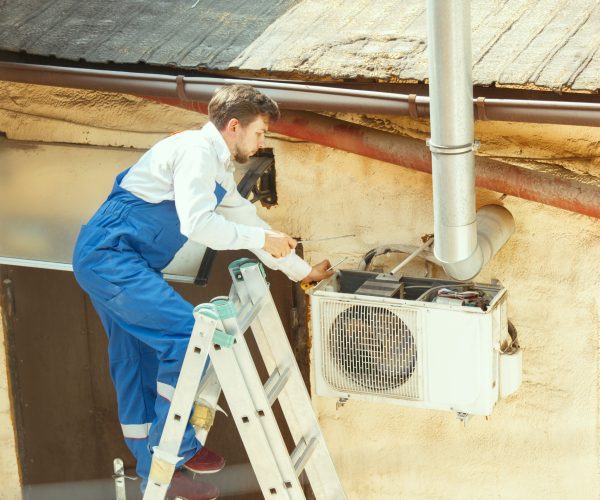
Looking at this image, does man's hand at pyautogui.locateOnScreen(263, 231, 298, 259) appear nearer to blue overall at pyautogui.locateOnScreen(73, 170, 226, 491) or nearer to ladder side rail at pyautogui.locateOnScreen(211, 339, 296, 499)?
blue overall at pyautogui.locateOnScreen(73, 170, 226, 491)

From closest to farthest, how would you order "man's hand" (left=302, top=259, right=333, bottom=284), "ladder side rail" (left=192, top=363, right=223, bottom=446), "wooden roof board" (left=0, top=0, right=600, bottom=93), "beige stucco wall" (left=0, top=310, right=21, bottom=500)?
"ladder side rail" (left=192, top=363, right=223, bottom=446) → "wooden roof board" (left=0, top=0, right=600, bottom=93) → "man's hand" (left=302, top=259, right=333, bottom=284) → "beige stucco wall" (left=0, top=310, right=21, bottom=500)

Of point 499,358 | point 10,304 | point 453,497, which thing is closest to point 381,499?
point 453,497

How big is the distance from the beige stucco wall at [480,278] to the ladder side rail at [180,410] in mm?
1590

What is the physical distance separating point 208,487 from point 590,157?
7.22ft

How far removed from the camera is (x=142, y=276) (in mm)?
4531

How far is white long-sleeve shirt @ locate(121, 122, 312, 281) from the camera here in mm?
4359

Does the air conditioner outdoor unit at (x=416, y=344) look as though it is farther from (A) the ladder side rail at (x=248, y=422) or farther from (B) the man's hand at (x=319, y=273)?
(A) the ladder side rail at (x=248, y=422)

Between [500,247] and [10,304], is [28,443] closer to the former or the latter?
[10,304]

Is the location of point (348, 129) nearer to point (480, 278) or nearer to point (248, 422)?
point (480, 278)

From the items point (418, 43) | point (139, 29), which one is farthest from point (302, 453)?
point (139, 29)

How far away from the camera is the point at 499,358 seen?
4.92 meters

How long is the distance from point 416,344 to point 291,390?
1.94 feet

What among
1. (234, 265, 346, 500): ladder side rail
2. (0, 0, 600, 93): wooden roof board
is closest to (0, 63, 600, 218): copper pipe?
(0, 0, 600, 93): wooden roof board

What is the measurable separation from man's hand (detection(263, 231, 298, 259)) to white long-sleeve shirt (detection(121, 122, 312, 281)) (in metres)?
0.03
